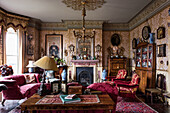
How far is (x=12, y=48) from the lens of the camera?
6.85 meters

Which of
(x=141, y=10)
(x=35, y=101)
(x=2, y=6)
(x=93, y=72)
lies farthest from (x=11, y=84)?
(x=141, y=10)

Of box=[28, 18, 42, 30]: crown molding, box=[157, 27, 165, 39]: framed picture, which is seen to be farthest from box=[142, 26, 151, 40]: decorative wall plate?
box=[28, 18, 42, 30]: crown molding

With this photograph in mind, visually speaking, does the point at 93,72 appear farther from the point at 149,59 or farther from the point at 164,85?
the point at 164,85

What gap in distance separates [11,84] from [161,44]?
4970 millimetres

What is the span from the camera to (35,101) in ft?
6.93

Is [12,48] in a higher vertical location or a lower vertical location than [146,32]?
lower

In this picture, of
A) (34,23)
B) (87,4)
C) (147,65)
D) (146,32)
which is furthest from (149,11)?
(34,23)

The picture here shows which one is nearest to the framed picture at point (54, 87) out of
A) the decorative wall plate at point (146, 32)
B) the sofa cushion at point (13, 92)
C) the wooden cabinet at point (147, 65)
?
the sofa cushion at point (13, 92)

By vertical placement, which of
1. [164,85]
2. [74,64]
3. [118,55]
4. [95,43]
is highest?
[95,43]

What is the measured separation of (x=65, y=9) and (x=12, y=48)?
3.32 meters

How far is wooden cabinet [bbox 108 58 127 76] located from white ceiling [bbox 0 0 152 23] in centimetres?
235

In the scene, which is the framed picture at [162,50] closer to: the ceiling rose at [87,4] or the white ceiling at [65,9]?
the white ceiling at [65,9]

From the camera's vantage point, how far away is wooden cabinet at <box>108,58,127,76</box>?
26.0 feet

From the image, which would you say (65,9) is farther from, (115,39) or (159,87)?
(159,87)
